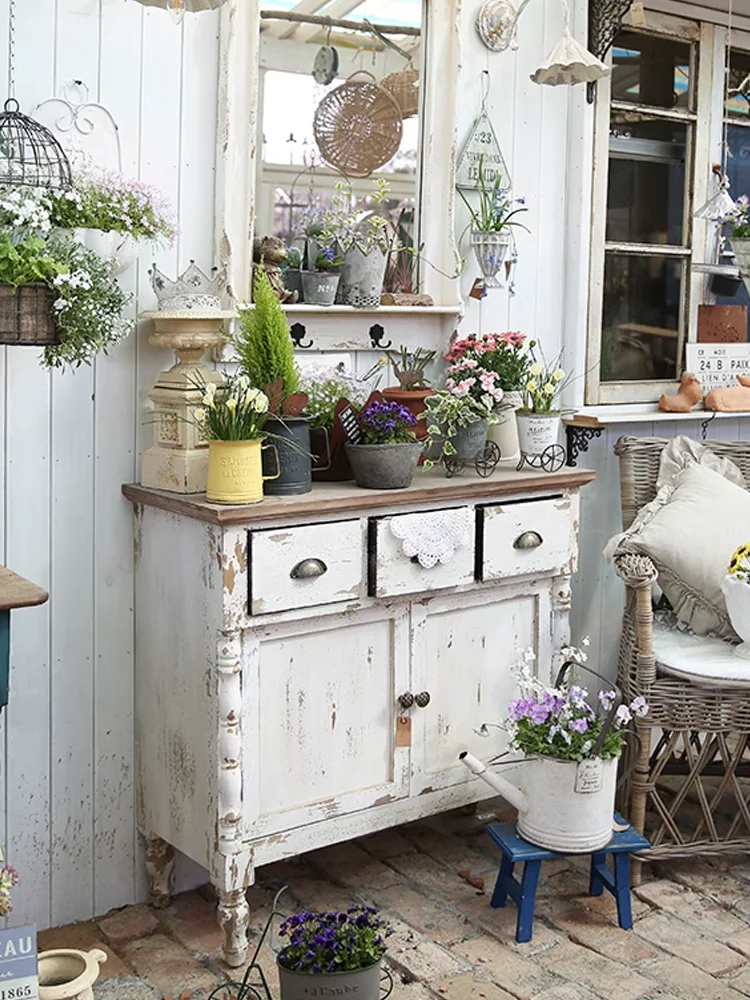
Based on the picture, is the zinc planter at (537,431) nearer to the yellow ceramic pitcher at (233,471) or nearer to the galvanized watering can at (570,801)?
the galvanized watering can at (570,801)

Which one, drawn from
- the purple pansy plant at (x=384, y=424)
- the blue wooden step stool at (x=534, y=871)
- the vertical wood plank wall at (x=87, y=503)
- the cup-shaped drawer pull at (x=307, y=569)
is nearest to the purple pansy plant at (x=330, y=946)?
the blue wooden step stool at (x=534, y=871)

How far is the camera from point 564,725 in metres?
3.09

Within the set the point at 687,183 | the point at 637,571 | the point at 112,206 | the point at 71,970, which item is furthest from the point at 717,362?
the point at 71,970

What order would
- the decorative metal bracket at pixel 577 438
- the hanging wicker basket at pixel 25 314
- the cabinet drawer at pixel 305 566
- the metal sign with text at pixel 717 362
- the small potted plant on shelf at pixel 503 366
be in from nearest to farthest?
the hanging wicker basket at pixel 25 314
the cabinet drawer at pixel 305 566
the small potted plant on shelf at pixel 503 366
the decorative metal bracket at pixel 577 438
the metal sign with text at pixel 717 362

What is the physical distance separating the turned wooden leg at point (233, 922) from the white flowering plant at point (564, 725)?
2.51 ft

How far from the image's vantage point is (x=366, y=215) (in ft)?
11.1

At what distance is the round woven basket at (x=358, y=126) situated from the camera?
3305 mm

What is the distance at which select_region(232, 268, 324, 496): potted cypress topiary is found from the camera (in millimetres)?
2922

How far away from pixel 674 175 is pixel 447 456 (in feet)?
4.99

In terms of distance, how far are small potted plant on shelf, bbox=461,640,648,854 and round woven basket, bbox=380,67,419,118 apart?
1657 millimetres

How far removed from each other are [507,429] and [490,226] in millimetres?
617

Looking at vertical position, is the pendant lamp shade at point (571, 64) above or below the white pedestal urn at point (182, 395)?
above

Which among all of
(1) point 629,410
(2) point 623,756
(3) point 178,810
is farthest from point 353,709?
(1) point 629,410

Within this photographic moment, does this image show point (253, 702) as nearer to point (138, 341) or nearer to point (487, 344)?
point (138, 341)
